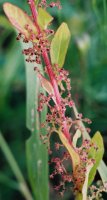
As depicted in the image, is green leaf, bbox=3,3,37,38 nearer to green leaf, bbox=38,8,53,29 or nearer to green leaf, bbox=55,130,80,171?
green leaf, bbox=38,8,53,29

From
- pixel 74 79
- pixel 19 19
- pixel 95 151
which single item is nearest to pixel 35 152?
pixel 95 151

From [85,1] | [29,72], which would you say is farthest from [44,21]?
[85,1]

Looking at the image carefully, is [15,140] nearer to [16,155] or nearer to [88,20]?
Answer: [16,155]

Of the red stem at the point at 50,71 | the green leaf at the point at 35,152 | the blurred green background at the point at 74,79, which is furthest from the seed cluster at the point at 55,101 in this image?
the blurred green background at the point at 74,79

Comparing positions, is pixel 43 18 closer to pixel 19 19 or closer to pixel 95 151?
pixel 19 19

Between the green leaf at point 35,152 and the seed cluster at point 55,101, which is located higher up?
the green leaf at point 35,152

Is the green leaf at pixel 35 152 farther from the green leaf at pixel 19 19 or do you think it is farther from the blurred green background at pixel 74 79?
the blurred green background at pixel 74 79
